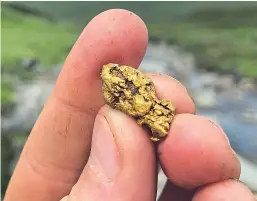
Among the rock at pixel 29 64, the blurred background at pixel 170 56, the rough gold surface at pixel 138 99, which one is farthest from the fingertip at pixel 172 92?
the rock at pixel 29 64

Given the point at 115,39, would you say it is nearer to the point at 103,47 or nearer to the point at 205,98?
the point at 103,47

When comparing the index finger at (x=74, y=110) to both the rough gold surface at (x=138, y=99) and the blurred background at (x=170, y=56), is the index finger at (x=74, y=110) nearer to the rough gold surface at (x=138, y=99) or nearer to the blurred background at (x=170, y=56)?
the rough gold surface at (x=138, y=99)

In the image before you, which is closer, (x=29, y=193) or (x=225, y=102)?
(x=29, y=193)

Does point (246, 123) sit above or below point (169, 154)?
below

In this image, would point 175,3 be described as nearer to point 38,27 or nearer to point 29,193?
point 38,27

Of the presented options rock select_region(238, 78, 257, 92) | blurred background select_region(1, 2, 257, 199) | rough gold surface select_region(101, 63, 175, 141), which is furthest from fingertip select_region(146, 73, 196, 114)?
rock select_region(238, 78, 257, 92)

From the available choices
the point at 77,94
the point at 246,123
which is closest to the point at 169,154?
the point at 77,94

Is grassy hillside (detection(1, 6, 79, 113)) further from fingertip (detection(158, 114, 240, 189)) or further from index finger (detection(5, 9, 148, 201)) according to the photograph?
fingertip (detection(158, 114, 240, 189))
